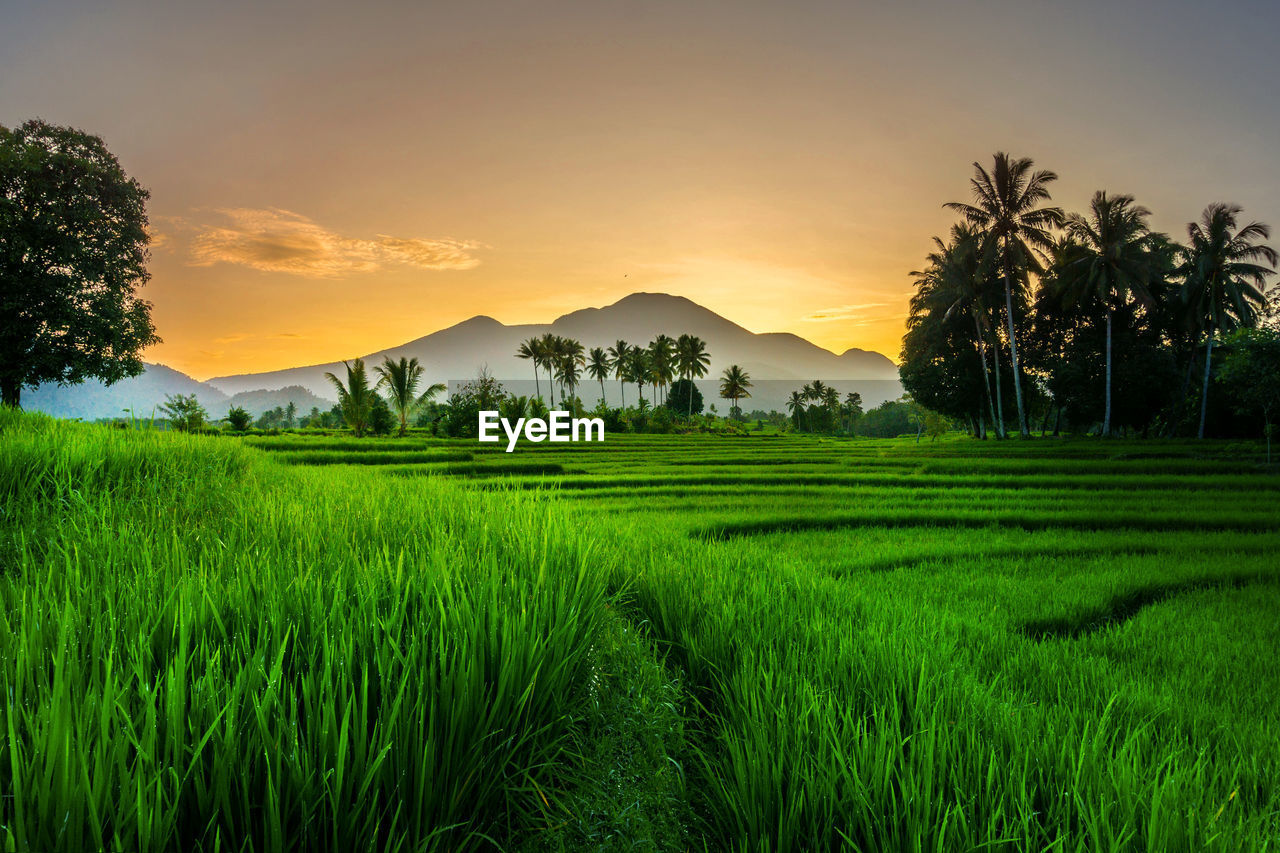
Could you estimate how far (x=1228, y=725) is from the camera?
2.64 meters

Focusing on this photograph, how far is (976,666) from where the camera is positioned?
118 inches

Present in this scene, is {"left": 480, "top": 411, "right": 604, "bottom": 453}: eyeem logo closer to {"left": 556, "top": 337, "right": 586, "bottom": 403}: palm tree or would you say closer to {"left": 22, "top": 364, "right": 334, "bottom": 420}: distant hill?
{"left": 22, "top": 364, "right": 334, "bottom": 420}: distant hill

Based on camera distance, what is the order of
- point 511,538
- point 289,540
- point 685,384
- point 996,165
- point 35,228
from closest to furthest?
point 289,540, point 511,538, point 35,228, point 996,165, point 685,384

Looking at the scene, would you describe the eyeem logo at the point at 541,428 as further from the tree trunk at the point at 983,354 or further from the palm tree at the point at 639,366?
the palm tree at the point at 639,366

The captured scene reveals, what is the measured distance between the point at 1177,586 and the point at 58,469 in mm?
10089

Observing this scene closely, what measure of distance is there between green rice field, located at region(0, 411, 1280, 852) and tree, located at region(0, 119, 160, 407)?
1557 cm

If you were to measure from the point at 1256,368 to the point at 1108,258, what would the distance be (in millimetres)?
9949

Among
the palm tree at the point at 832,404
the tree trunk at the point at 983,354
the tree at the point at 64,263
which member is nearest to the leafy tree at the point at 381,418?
the tree at the point at 64,263

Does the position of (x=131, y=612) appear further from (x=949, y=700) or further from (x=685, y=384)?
(x=685, y=384)

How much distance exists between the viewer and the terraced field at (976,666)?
148 cm

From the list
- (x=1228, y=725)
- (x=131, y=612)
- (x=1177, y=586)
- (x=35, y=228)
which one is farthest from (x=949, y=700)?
(x=35, y=228)

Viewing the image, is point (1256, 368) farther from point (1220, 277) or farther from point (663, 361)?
point (663, 361)

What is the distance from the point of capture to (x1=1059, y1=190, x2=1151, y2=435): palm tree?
28781 mm

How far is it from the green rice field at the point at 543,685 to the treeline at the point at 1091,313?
31468 millimetres
